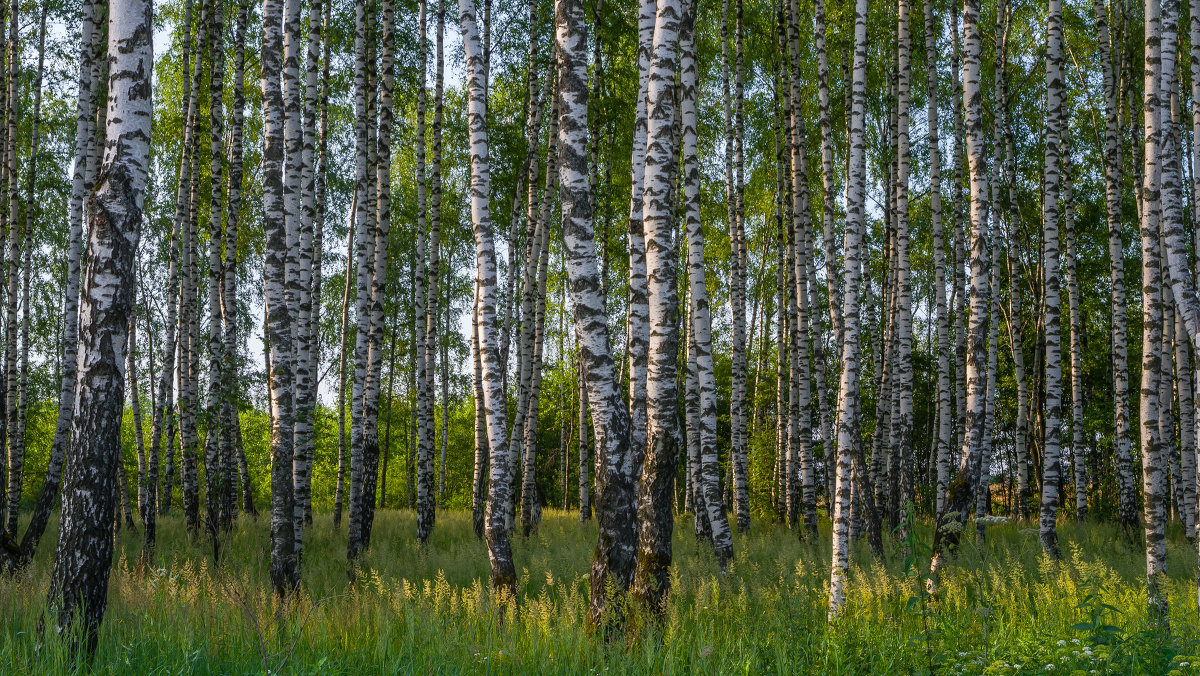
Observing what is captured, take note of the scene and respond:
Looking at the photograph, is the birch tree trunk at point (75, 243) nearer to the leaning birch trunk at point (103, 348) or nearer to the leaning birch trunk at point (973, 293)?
the leaning birch trunk at point (103, 348)

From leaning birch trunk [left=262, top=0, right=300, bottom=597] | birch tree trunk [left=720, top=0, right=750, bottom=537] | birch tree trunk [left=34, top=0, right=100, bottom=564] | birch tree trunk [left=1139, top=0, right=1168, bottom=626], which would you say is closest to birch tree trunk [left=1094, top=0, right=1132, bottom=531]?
birch tree trunk [left=1139, top=0, right=1168, bottom=626]

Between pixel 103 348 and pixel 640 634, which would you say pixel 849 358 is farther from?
pixel 103 348

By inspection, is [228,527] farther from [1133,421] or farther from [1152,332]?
[1133,421]

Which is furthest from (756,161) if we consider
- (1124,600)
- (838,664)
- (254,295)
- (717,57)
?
(838,664)

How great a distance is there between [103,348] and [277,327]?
240cm

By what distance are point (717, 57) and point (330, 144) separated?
10.5 m

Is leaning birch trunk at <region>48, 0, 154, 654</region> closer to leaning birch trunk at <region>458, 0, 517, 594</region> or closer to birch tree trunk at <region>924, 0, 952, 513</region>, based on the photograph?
leaning birch trunk at <region>458, 0, 517, 594</region>

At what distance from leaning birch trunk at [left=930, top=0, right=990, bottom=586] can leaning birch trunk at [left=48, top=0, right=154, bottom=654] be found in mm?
7199

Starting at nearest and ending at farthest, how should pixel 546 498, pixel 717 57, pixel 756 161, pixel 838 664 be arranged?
pixel 838 664 < pixel 717 57 < pixel 756 161 < pixel 546 498

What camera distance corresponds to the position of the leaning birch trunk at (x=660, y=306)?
533cm

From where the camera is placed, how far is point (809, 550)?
10.6 m

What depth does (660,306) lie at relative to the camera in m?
5.39

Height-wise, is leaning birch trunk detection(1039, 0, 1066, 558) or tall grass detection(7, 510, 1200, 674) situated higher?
leaning birch trunk detection(1039, 0, 1066, 558)

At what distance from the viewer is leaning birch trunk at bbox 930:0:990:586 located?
25.0 feet
